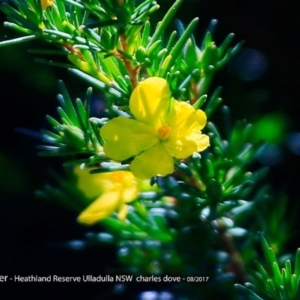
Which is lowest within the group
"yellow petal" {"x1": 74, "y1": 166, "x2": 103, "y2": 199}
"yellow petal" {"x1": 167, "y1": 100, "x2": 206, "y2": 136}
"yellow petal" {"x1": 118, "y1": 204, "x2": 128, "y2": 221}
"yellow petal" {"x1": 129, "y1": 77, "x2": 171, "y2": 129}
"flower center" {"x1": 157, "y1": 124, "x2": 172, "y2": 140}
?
"yellow petal" {"x1": 118, "y1": 204, "x2": 128, "y2": 221}

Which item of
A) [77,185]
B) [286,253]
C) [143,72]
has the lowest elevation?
[286,253]

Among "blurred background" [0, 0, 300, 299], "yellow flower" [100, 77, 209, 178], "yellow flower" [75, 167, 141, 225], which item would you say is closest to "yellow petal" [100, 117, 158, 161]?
"yellow flower" [100, 77, 209, 178]

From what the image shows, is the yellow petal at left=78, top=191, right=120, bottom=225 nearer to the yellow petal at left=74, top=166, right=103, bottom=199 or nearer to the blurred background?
the yellow petal at left=74, top=166, right=103, bottom=199

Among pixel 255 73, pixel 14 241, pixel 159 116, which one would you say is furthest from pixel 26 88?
pixel 159 116

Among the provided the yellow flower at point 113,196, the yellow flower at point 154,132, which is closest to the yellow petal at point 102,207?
the yellow flower at point 113,196

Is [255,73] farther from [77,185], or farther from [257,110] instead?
[77,185]

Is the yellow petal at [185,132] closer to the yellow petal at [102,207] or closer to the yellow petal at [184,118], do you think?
the yellow petal at [184,118]
